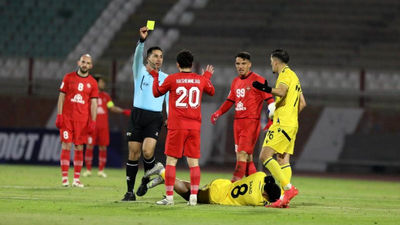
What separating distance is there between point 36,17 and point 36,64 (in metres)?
7.67

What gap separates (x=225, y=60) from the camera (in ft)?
101

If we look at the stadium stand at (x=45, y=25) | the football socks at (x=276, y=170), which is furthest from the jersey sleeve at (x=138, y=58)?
the stadium stand at (x=45, y=25)

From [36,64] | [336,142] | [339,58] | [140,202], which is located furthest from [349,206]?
[339,58]

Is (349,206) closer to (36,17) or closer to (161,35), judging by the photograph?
(161,35)

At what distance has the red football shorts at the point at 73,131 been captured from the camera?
15.5 m

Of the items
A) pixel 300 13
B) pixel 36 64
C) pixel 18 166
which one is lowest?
pixel 18 166

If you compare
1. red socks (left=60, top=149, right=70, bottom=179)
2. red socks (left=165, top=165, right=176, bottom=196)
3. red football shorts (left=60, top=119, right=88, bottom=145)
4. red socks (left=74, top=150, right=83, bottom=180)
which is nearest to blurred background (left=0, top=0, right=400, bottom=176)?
red socks (left=74, top=150, right=83, bottom=180)

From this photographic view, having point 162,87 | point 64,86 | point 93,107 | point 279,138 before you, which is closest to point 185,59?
point 162,87

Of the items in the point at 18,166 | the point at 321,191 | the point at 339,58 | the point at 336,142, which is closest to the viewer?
the point at 321,191

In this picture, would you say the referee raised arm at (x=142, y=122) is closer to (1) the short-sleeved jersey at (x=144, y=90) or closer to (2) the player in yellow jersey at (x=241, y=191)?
(1) the short-sleeved jersey at (x=144, y=90)

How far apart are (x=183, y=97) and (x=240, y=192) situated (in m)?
1.55

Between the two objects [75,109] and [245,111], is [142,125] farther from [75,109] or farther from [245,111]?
[75,109]

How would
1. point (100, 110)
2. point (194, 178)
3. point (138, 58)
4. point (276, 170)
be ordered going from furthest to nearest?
point (100, 110) < point (138, 58) < point (276, 170) < point (194, 178)

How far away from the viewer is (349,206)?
12.3 m
